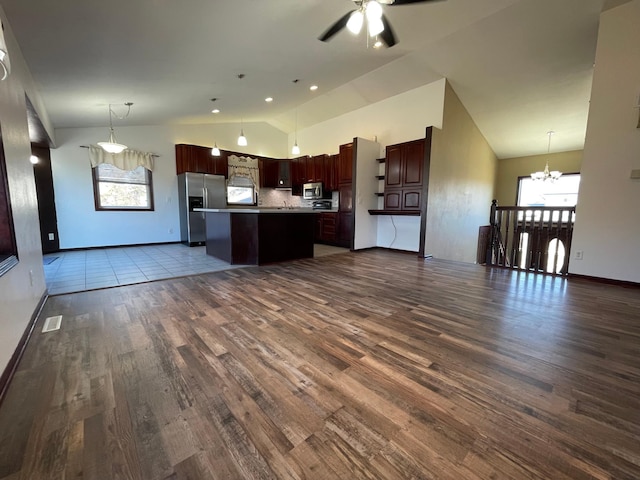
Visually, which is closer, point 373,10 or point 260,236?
point 373,10

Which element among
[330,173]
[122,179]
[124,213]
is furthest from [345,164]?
[124,213]

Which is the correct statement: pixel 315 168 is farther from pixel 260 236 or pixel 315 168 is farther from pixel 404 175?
pixel 260 236

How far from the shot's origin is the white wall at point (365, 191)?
5824 millimetres

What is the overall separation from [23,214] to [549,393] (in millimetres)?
3995

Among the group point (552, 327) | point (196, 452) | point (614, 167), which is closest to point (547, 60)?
point (614, 167)

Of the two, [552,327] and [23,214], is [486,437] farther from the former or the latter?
[23,214]

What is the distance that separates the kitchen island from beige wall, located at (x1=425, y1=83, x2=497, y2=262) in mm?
2564

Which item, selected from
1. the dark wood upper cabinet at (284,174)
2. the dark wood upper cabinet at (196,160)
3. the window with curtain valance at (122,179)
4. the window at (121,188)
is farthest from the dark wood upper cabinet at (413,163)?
the window at (121,188)

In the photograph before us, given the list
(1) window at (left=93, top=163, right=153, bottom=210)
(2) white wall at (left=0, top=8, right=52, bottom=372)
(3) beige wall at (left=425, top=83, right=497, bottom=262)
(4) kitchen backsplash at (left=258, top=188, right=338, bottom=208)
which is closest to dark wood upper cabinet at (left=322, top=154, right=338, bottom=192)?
(4) kitchen backsplash at (left=258, top=188, right=338, bottom=208)

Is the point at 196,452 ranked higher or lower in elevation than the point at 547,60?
lower

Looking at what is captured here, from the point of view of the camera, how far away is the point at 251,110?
254 inches

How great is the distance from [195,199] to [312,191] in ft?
9.88

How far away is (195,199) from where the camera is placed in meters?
6.55

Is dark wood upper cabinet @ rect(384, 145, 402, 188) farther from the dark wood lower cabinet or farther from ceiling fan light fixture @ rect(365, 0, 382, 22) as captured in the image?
ceiling fan light fixture @ rect(365, 0, 382, 22)
